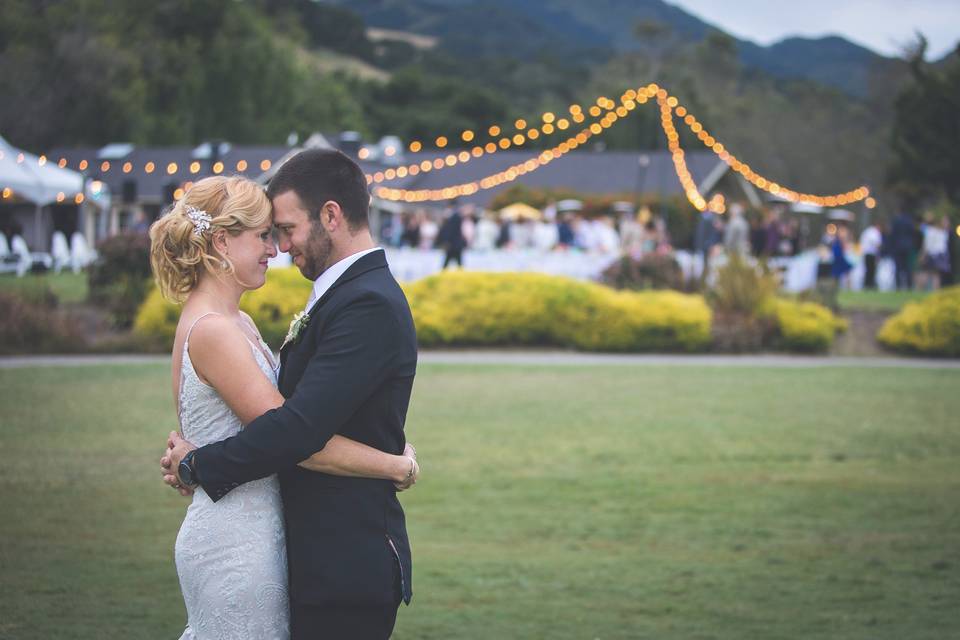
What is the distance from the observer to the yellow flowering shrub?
19.7 meters

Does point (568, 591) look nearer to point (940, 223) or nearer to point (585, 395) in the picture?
point (585, 395)

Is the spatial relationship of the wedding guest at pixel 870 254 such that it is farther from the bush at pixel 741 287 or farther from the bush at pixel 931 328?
the bush at pixel 741 287

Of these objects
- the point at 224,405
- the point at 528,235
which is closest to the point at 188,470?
the point at 224,405

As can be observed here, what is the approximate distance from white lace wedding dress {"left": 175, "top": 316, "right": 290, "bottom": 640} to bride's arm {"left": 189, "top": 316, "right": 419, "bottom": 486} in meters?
0.09

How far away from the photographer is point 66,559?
7.28 m

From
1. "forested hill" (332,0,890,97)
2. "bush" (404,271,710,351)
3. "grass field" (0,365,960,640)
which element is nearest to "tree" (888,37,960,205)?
"bush" (404,271,710,351)

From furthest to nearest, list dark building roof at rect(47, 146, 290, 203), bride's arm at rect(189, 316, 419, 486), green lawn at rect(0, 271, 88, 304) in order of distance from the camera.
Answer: dark building roof at rect(47, 146, 290, 203) → green lawn at rect(0, 271, 88, 304) → bride's arm at rect(189, 316, 419, 486)

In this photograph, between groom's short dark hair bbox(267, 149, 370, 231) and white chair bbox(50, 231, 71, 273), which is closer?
groom's short dark hair bbox(267, 149, 370, 231)

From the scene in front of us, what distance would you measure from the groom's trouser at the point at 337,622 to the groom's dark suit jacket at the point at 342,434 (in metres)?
0.04

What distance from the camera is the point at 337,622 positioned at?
3297 mm

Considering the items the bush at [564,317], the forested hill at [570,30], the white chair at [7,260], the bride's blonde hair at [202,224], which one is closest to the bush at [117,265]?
the bush at [564,317]

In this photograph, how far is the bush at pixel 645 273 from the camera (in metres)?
22.9

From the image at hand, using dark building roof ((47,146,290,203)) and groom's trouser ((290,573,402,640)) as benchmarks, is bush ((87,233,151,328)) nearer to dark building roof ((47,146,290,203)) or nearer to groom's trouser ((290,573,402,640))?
groom's trouser ((290,573,402,640))

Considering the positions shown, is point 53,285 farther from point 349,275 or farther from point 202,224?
point 349,275
